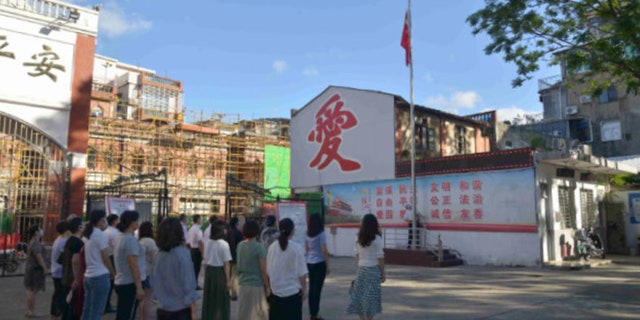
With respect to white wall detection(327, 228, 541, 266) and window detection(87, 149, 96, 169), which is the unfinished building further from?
white wall detection(327, 228, 541, 266)

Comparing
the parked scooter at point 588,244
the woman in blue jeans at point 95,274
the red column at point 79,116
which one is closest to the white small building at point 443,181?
the parked scooter at point 588,244

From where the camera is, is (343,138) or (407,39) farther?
(343,138)

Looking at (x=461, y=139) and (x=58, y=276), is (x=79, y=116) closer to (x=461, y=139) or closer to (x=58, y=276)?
(x=58, y=276)

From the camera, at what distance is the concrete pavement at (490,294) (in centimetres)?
759

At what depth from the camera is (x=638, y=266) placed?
46.7 feet

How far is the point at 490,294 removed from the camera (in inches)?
371

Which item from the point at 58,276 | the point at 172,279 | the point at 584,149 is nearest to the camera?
the point at 172,279

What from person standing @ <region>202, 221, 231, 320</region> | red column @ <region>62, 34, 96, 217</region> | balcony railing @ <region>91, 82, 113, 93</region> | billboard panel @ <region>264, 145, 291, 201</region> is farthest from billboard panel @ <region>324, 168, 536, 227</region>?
balcony railing @ <region>91, 82, 113, 93</region>

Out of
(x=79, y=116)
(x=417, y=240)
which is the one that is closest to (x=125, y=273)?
(x=79, y=116)

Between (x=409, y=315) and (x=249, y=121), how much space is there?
26953mm

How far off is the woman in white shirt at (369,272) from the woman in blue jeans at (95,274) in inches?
119

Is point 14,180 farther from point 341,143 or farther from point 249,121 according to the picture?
point 249,121

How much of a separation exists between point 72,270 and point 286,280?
135 inches

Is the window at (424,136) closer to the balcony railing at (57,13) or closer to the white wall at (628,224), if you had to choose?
the white wall at (628,224)
